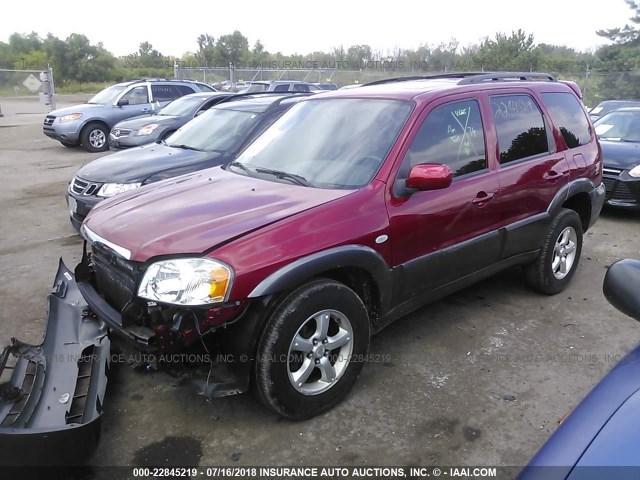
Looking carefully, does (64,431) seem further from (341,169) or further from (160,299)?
(341,169)

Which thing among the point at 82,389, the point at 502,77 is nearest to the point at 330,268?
the point at 82,389

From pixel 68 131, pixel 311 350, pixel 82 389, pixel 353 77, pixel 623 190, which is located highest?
pixel 353 77

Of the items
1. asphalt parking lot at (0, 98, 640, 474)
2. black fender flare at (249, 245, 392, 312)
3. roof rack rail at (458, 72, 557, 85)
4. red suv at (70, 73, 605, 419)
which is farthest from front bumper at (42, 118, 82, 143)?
black fender flare at (249, 245, 392, 312)

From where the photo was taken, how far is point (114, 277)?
2.92 meters

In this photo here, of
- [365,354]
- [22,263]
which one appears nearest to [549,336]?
[365,354]

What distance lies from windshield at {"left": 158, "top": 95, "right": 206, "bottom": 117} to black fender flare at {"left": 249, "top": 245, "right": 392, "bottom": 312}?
7134 mm

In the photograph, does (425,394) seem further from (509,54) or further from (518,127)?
(509,54)

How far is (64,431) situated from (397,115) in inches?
102

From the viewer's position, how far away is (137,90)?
1374 cm

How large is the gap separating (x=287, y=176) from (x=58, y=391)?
1835 mm

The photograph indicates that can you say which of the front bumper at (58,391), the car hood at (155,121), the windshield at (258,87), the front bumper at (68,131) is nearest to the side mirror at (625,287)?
the front bumper at (58,391)

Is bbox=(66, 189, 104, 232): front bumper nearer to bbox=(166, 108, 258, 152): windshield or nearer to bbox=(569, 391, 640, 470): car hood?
bbox=(166, 108, 258, 152): windshield

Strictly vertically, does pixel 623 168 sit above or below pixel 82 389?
above

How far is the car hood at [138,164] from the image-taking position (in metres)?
5.62
